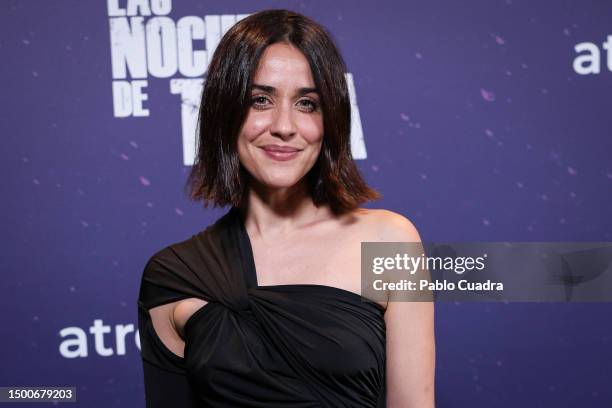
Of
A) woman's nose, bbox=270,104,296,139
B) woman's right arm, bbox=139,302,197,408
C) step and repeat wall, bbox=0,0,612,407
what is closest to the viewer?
woman's nose, bbox=270,104,296,139

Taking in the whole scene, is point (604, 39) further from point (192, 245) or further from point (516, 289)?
point (192, 245)

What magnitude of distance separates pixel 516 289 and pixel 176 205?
1.13 meters

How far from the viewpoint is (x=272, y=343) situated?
1188mm

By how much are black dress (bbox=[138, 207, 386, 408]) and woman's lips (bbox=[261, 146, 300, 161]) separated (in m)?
0.21

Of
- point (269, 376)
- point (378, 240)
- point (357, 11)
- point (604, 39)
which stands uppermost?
point (357, 11)

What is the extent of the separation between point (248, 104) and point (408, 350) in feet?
1.65

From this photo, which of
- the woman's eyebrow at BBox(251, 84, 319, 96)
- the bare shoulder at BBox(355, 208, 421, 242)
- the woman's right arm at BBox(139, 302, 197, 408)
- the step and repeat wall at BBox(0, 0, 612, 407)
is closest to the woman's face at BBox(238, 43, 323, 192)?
the woman's eyebrow at BBox(251, 84, 319, 96)

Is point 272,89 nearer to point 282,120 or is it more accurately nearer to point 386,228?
point 282,120

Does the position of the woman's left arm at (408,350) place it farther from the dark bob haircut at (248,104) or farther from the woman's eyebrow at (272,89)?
the woman's eyebrow at (272,89)

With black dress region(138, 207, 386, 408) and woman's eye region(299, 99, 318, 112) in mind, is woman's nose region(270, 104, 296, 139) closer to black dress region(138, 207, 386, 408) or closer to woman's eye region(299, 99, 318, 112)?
woman's eye region(299, 99, 318, 112)

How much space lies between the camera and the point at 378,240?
48.5 inches

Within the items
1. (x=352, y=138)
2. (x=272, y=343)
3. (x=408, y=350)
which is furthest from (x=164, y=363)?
(x=352, y=138)

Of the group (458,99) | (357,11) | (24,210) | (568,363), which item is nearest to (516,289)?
(568,363)

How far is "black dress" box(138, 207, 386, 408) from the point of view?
45.5 inches
